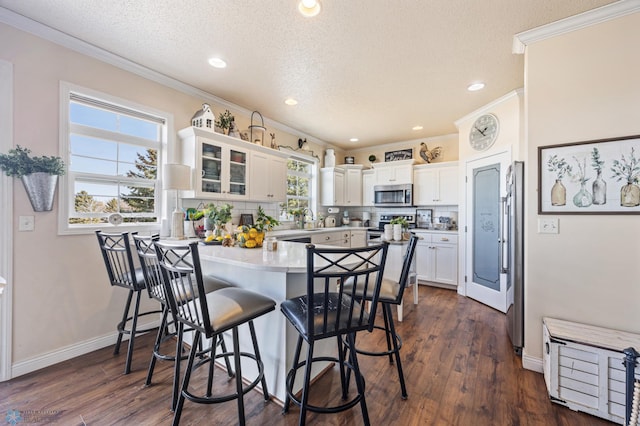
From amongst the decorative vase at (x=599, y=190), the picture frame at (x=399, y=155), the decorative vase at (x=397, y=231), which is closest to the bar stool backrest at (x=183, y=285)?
the decorative vase at (x=599, y=190)

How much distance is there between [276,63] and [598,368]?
336 centimetres

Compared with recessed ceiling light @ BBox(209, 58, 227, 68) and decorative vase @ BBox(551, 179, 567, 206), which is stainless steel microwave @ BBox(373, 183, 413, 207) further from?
recessed ceiling light @ BBox(209, 58, 227, 68)

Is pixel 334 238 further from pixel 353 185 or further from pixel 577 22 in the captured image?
pixel 577 22

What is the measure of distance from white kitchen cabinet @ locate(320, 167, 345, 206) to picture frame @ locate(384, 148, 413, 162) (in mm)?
1024

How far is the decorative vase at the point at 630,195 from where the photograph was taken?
5.96 ft

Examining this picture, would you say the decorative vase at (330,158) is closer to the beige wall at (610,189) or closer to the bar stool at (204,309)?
the beige wall at (610,189)

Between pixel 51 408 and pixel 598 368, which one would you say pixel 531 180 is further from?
pixel 51 408

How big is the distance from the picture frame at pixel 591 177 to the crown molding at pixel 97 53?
3478 millimetres

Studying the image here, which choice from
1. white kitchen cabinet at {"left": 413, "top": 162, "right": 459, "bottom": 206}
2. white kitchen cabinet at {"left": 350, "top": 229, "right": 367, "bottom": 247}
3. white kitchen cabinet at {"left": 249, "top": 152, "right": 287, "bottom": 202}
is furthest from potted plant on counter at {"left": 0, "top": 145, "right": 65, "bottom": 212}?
white kitchen cabinet at {"left": 413, "top": 162, "right": 459, "bottom": 206}

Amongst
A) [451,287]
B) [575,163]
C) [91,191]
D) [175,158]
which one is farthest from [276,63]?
[451,287]

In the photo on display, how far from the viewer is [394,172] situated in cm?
521

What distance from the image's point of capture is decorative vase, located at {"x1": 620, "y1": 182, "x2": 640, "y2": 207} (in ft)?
5.96

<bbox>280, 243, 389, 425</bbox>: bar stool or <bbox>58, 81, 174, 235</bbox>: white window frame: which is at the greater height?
<bbox>58, 81, 174, 235</bbox>: white window frame

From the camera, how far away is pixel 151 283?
1.93m
